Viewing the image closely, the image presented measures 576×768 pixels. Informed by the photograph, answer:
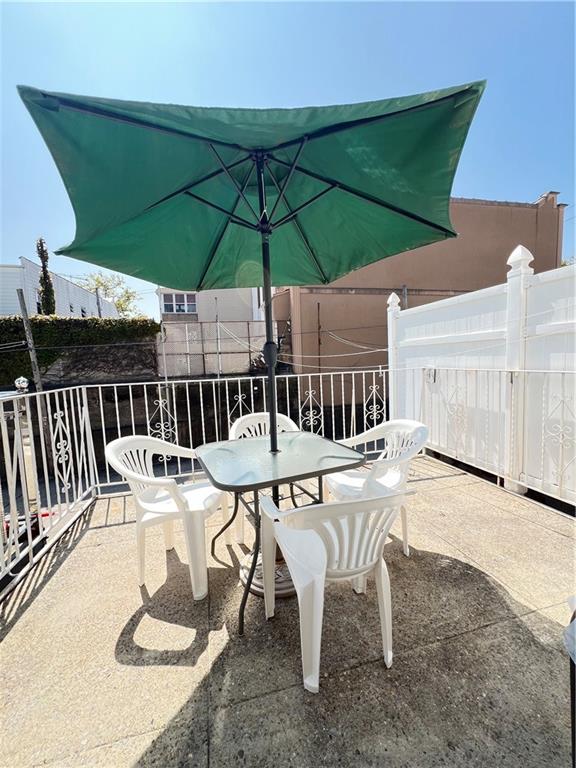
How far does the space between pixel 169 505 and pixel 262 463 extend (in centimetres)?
67

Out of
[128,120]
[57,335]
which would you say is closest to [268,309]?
[128,120]

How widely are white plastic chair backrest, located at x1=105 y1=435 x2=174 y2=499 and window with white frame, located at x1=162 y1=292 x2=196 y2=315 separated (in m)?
15.0

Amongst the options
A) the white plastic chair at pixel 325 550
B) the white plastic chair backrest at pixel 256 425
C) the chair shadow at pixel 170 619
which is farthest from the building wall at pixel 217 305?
the white plastic chair at pixel 325 550

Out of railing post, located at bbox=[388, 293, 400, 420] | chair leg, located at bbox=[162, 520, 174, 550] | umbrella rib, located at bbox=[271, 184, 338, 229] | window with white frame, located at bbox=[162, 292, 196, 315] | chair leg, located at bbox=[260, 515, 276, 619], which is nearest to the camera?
chair leg, located at bbox=[260, 515, 276, 619]

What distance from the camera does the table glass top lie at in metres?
1.54

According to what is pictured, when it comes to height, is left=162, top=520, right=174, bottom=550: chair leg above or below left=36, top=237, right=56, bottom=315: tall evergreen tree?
below

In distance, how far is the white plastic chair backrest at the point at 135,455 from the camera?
74.9 inches

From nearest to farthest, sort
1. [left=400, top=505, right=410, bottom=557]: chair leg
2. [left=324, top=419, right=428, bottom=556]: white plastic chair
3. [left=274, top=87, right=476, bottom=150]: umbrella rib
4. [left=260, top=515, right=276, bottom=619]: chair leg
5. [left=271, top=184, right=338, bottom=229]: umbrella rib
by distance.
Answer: [left=274, top=87, right=476, bottom=150]: umbrella rib < [left=260, top=515, right=276, bottom=619]: chair leg < [left=271, top=184, right=338, bottom=229]: umbrella rib < [left=324, top=419, right=428, bottom=556]: white plastic chair < [left=400, top=505, right=410, bottom=557]: chair leg

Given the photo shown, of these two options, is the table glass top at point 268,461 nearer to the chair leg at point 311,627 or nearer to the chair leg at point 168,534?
the chair leg at point 311,627

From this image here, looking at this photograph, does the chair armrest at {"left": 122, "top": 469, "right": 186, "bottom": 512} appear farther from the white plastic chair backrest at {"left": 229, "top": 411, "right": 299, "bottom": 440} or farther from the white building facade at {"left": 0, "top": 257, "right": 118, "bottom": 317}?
the white building facade at {"left": 0, "top": 257, "right": 118, "bottom": 317}

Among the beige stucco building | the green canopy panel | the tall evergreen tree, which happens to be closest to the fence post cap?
the green canopy panel

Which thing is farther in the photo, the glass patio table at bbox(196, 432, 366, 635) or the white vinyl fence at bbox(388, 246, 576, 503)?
the white vinyl fence at bbox(388, 246, 576, 503)

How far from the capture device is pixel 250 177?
6.23 feet

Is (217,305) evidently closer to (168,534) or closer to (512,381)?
(512,381)
